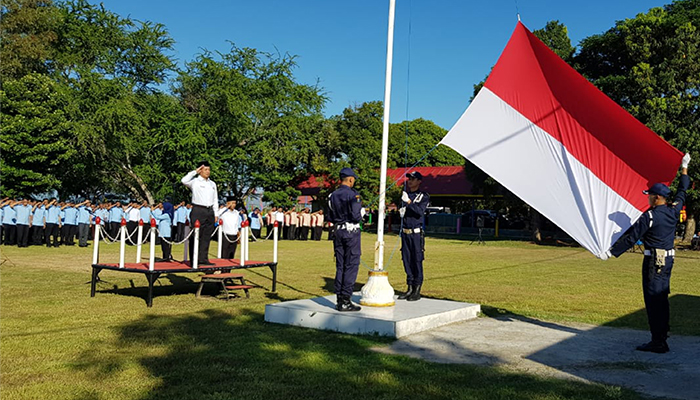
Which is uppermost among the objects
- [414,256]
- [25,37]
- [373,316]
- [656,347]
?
[25,37]

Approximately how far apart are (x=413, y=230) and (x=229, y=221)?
557 centimetres

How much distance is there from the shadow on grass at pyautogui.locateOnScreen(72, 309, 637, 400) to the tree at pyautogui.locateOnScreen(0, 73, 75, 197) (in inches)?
1161

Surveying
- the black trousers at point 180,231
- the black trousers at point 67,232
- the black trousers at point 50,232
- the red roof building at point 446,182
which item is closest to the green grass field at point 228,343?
the black trousers at point 180,231

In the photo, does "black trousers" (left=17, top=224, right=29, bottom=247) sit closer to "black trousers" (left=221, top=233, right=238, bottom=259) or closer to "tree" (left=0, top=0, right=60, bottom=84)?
"black trousers" (left=221, top=233, right=238, bottom=259)

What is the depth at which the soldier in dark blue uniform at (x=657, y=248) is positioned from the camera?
298 inches

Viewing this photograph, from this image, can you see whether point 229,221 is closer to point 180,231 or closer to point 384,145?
point 384,145

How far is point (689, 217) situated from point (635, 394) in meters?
33.7

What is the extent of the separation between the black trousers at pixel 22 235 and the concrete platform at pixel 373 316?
18.8 meters

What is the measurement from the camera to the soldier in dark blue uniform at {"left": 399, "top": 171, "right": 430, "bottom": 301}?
9.98 m

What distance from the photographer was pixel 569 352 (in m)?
7.36

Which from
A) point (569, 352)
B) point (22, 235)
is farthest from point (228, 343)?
point (22, 235)

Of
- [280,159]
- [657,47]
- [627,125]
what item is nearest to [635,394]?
[627,125]

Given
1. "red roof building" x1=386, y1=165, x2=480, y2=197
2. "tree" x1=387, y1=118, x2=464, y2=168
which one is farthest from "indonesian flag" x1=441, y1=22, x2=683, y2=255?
"tree" x1=387, y1=118, x2=464, y2=168

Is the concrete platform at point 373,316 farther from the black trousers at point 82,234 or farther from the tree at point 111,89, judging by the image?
the tree at point 111,89
